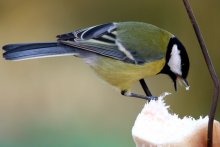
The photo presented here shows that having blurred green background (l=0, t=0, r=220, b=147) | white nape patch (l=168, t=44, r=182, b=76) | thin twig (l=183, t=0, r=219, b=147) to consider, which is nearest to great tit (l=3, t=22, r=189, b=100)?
white nape patch (l=168, t=44, r=182, b=76)

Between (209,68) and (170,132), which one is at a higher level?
(209,68)

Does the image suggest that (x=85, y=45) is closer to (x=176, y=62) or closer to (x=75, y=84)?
(x=176, y=62)

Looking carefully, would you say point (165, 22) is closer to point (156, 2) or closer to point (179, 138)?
point (156, 2)

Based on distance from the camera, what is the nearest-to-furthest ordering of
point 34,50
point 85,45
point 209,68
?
point 209,68
point 34,50
point 85,45

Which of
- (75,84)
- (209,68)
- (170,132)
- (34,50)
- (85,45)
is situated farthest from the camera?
(75,84)

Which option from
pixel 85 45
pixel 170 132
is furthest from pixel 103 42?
pixel 170 132

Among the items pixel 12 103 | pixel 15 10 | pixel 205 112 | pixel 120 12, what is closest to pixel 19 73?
pixel 12 103
